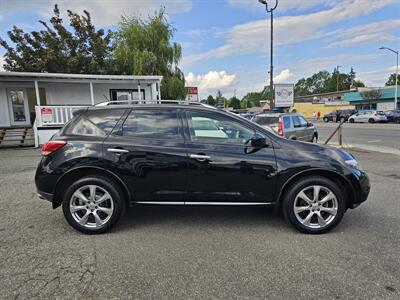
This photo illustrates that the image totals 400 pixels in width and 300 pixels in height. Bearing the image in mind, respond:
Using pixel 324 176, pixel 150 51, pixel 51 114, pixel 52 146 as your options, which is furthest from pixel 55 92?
pixel 324 176

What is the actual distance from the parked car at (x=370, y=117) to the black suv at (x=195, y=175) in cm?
3583

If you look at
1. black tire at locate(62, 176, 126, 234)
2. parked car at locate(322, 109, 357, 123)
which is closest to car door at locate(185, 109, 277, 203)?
black tire at locate(62, 176, 126, 234)

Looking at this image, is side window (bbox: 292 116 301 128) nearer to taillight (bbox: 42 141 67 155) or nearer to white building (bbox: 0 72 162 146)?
white building (bbox: 0 72 162 146)

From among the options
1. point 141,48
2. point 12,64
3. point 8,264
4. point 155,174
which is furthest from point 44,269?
point 12,64

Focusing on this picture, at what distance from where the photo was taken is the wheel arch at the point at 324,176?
12.0ft

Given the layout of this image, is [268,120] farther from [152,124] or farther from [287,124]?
[152,124]

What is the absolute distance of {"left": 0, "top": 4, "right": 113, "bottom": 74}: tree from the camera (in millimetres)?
20062

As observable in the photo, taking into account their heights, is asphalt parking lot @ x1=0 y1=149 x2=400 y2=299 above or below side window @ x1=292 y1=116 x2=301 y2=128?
below

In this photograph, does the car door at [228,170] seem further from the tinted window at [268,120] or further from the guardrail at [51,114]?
the guardrail at [51,114]

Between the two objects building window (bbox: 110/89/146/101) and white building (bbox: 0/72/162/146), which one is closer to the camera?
white building (bbox: 0/72/162/146)

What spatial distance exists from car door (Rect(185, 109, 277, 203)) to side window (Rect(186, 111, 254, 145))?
0.04 feet

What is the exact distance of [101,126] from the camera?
3873 millimetres

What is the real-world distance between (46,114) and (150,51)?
10.4 m

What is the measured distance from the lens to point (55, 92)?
49.7 feet
